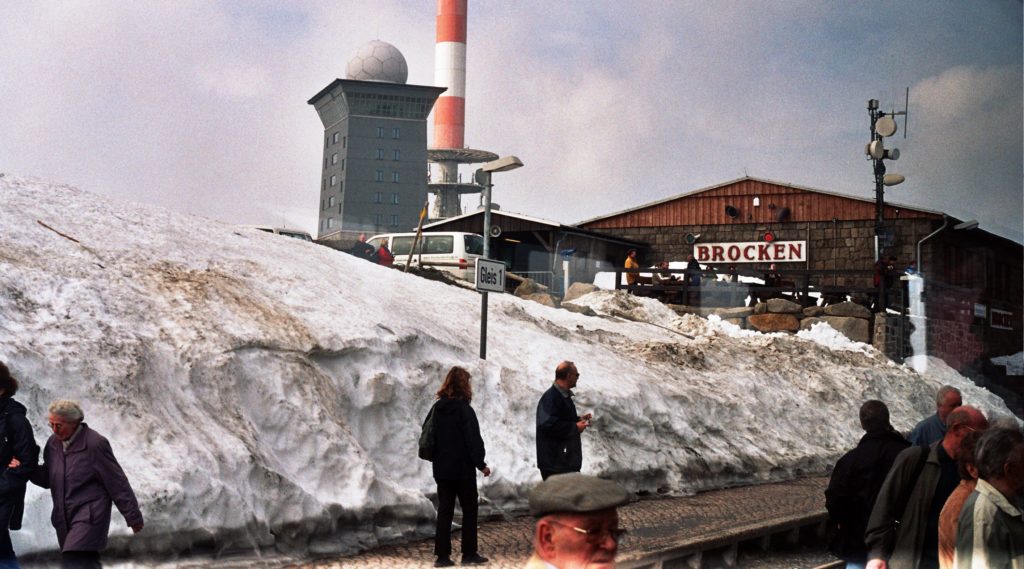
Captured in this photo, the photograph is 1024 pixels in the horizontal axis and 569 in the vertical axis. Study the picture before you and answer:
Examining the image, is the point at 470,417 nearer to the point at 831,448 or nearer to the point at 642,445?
the point at 642,445

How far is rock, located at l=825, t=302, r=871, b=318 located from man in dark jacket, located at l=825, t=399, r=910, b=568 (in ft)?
36.7

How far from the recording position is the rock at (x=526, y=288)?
15034mm

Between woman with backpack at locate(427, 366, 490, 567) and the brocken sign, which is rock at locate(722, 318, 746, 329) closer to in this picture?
the brocken sign

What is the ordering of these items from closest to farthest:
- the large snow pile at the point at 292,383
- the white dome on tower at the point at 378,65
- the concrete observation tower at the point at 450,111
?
the white dome on tower at the point at 378,65 < the concrete observation tower at the point at 450,111 < the large snow pile at the point at 292,383

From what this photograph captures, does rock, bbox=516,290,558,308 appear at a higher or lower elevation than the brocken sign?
lower

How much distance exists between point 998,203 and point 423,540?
15.5 ft

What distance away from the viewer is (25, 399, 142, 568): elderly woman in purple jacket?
491 centimetres

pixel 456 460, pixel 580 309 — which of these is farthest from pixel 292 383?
pixel 580 309

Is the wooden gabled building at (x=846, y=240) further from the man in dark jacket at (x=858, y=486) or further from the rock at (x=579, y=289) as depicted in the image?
the rock at (x=579, y=289)

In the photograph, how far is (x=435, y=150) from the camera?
179 inches

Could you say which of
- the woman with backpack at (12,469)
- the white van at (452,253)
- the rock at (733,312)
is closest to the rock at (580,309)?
the white van at (452,253)

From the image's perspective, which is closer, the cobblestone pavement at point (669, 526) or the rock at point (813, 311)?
the cobblestone pavement at point (669, 526)

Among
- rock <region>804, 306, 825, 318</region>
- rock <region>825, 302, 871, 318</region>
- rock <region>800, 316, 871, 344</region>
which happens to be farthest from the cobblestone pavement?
rock <region>804, 306, 825, 318</region>

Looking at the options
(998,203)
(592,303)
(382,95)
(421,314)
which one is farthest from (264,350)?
(592,303)
